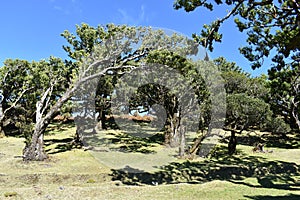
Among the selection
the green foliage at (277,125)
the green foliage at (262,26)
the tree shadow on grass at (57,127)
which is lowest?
the tree shadow on grass at (57,127)

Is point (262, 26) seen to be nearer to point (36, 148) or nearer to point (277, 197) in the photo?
point (277, 197)

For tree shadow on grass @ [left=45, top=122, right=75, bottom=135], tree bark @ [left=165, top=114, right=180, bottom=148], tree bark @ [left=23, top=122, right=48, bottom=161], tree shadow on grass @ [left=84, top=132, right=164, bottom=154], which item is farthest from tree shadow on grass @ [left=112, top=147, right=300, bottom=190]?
tree shadow on grass @ [left=45, top=122, right=75, bottom=135]

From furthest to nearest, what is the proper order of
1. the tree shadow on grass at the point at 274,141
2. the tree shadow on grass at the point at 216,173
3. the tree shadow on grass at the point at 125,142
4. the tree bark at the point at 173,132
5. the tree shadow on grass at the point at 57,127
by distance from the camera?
the tree shadow on grass at the point at 57,127 < the tree shadow on grass at the point at 274,141 < the tree bark at the point at 173,132 < the tree shadow on grass at the point at 125,142 < the tree shadow on grass at the point at 216,173

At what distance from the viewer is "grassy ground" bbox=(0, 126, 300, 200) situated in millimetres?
11391

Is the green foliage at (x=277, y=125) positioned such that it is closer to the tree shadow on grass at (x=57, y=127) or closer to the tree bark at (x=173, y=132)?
the tree bark at (x=173, y=132)

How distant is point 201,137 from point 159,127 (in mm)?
12444

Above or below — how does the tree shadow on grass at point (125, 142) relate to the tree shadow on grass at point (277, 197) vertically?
above

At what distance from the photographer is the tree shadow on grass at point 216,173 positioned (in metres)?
15.1

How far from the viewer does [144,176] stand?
15844 mm

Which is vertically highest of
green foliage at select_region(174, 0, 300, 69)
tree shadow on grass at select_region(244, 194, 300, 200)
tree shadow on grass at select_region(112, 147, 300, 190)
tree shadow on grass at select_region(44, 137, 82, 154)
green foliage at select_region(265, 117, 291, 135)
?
green foliage at select_region(174, 0, 300, 69)

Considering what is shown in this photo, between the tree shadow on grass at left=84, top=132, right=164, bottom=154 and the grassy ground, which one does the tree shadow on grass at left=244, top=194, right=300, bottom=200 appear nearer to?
the grassy ground

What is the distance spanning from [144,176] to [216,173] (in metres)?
4.75

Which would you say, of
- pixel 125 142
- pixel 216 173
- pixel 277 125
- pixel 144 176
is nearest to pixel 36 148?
pixel 144 176


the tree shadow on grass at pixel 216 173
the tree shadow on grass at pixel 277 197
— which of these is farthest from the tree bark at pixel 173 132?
the tree shadow on grass at pixel 277 197
